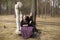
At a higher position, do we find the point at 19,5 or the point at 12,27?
the point at 19,5

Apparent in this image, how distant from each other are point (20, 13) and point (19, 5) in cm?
16

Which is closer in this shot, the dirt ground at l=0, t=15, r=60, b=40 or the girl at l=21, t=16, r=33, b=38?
the dirt ground at l=0, t=15, r=60, b=40

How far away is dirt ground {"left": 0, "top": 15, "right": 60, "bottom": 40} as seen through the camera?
369cm

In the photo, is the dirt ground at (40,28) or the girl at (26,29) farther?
the girl at (26,29)

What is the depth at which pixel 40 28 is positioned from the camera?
12.3 feet

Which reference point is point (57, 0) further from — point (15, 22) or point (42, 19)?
point (15, 22)

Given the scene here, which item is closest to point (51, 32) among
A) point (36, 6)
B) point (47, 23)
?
point (47, 23)

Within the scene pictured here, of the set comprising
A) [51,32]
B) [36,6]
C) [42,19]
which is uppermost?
[36,6]

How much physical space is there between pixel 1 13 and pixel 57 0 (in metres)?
1.07

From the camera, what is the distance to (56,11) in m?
3.69

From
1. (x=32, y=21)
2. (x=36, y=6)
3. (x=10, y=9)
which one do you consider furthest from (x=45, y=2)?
(x=10, y=9)

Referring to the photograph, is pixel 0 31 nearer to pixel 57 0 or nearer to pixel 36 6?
pixel 36 6

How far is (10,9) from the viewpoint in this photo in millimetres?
3775

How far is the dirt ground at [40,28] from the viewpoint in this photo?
145 inches
